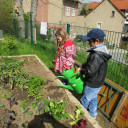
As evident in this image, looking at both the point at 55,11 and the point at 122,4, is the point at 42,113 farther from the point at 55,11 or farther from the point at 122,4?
the point at 122,4

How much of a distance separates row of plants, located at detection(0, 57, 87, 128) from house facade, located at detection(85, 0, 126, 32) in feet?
85.4

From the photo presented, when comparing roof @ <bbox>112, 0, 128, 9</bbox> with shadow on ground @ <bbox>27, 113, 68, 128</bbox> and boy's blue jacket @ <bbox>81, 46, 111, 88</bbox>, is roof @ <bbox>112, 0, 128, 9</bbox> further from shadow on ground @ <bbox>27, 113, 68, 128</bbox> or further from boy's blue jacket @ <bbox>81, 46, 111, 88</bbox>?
shadow on ground @ <bbox>27, 113, 68, 128</bbox>

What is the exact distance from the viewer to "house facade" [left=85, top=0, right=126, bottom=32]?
89.2 feet

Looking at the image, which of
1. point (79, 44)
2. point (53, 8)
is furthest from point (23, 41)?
point (53, 8)

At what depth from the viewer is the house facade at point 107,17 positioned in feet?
89.2

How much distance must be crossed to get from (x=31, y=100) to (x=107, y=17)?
30847 mm

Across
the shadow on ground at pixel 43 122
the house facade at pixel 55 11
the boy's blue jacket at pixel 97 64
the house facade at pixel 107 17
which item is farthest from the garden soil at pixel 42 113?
the house facade at pixel 107 17

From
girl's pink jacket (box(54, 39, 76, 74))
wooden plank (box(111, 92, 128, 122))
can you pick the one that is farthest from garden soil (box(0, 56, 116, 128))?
girl's pink jacket (box(54, 39, 76, 74))

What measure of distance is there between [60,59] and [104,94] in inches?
47.5

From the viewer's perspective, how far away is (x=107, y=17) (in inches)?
1130

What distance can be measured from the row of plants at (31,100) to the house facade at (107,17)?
26.0m

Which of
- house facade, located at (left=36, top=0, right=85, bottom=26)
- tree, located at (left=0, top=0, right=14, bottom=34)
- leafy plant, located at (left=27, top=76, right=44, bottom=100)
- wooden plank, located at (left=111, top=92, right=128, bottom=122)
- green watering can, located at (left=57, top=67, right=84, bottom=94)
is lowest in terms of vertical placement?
wooden plank, located at (left=111, top=92, right=128, bottom=122)

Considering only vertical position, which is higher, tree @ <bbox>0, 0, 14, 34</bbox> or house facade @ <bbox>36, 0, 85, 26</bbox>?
house facade @ <bbox>36, 0, 85, 26</bbox>

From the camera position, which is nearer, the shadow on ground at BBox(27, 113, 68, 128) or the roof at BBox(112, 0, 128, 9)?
the shadow on ground at BBox(27, 113, 68, 128)
